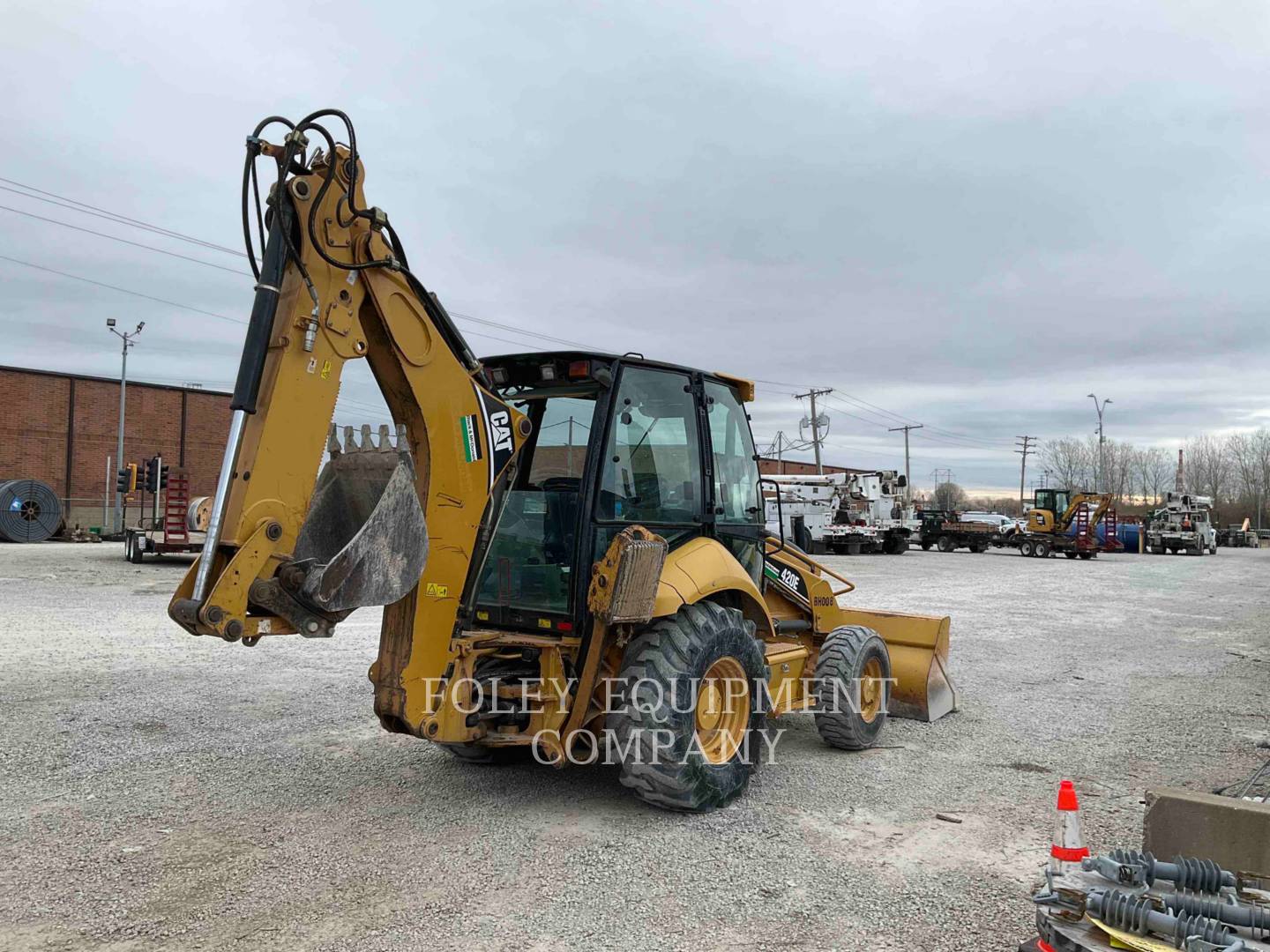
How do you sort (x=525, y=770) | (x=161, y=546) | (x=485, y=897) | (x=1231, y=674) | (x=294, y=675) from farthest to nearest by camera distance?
1. (x=161, y=546)
2. (x=1231, y=674)
3. (x=294, y=675)
4. (x=525, y=770)
5. (x=485, y=897)

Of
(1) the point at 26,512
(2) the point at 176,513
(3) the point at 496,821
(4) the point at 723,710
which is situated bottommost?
(3) the point at 496,821

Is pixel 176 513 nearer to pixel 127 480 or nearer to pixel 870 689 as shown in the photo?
pixel 127 480

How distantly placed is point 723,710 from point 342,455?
100.0 inches

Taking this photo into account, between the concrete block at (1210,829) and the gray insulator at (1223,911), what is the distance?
0.86 metres

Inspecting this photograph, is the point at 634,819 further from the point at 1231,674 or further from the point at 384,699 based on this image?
the point at 1231,674

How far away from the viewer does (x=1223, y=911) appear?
2.91 meters

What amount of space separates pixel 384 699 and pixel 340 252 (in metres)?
2.10

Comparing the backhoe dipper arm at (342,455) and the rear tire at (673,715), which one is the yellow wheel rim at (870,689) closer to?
the rear tire at (673,715)

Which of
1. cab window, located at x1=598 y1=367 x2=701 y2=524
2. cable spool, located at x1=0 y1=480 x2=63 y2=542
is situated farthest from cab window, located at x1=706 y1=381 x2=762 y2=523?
cable spool, located at x1=0 y1=480 x2=63 y2=542

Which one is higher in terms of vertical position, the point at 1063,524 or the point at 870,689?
the point at 1063,524

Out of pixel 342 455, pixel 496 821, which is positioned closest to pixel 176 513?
pixel 496 821

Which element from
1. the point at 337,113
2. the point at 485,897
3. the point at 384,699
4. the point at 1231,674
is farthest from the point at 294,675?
the point at 1231,674

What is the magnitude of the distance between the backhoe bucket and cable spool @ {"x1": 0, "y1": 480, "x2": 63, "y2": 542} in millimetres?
32010

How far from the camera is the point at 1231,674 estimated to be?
10.1 m
